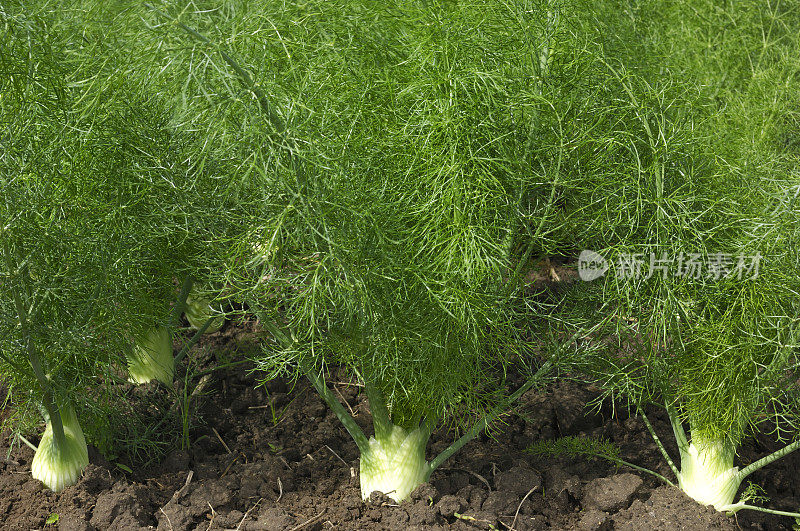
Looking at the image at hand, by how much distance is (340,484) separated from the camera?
259 centimetres

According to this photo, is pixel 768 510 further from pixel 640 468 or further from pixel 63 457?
pixel 63 457

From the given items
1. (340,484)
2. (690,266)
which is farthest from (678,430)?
(340,484)

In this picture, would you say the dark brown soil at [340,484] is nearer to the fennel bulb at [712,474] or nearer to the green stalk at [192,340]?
the fennel bulb at [712,474]

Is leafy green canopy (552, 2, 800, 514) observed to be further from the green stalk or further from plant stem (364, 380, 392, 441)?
the green stalk

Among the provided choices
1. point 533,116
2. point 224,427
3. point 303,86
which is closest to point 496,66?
point 533,116

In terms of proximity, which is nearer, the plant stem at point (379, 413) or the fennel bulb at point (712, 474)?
the plant stem at point (379, 413)

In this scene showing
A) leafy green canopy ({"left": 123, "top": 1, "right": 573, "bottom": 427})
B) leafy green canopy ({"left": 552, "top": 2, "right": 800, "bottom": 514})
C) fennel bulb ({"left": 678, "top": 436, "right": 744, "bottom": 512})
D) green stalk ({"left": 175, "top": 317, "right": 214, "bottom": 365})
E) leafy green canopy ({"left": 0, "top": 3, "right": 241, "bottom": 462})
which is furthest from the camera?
green stalk ({"left": 175, "top": 317, "right": 214, "bottom": 365})

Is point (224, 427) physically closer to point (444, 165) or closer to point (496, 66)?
point (444, 165)

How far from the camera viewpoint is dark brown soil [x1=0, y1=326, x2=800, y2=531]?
2354 mm

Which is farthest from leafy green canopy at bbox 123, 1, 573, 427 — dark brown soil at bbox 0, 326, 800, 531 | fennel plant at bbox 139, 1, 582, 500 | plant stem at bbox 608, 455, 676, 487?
plant stem at bbox 608, 455, 676, 487

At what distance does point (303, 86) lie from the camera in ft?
6.97

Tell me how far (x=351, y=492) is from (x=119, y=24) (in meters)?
1.61

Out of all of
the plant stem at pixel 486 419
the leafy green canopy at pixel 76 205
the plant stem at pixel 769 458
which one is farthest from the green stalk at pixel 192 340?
the plant stem at pixel 769 458

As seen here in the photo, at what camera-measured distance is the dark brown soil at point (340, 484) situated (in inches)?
92.7
